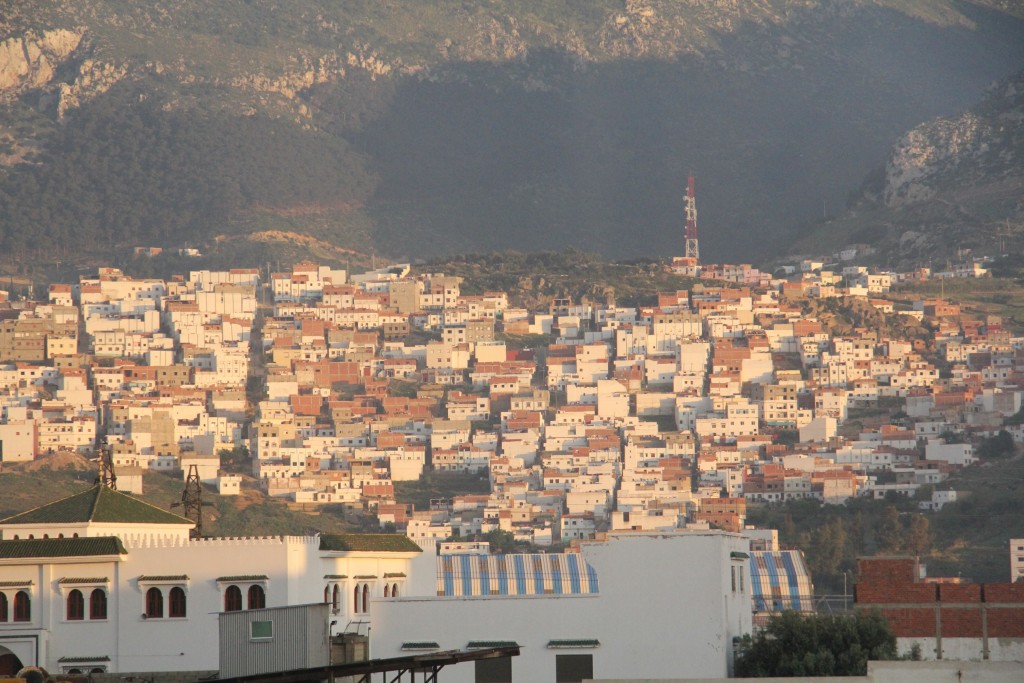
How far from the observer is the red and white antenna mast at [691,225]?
575ft

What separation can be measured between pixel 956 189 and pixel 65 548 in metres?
124

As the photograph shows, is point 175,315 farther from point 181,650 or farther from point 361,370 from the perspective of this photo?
point 181,650

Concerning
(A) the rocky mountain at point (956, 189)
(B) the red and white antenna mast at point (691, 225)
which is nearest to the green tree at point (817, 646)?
(A) the rocky mountain at point (956, 189)

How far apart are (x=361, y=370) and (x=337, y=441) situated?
13.2 m

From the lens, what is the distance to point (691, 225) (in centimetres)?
18688

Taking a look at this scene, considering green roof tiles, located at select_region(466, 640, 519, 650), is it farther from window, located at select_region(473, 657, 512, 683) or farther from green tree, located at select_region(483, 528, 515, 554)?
green tree, located at select_region(483, 528, 515, 554)

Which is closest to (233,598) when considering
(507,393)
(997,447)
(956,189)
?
(997,447)

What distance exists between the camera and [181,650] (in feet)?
114

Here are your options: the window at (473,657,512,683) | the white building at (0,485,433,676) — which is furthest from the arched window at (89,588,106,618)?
the window at (473,657,512,683)

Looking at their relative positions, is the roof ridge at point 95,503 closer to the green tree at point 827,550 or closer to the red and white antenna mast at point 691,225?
the green tree at point 827,550

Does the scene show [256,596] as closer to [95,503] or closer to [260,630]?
[95,503]

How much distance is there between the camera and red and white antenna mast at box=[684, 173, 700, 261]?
575 feet

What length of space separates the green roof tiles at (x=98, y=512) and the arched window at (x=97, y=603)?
2.32 metres

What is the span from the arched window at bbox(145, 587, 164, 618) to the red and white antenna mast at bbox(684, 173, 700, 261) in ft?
456
